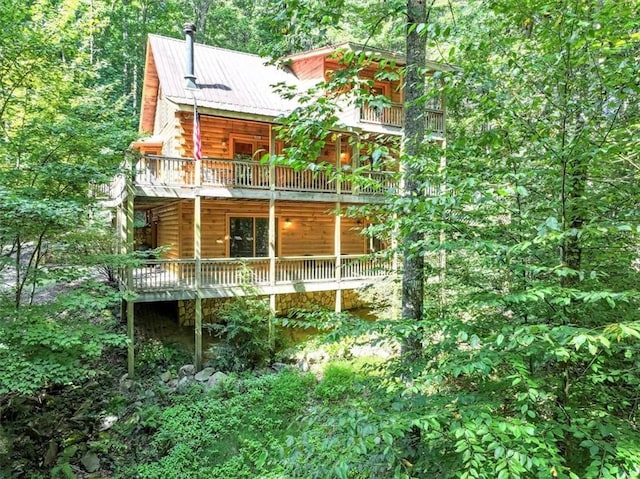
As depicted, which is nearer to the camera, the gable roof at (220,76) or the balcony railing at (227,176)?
the balcony railing at (227,176)

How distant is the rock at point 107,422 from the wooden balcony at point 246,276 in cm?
288

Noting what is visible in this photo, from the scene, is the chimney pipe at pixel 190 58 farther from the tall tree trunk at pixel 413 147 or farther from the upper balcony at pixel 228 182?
the tall tree trunk at pixel 413 147

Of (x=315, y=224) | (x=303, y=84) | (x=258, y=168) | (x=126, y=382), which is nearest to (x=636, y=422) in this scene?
(x=126, y=382)

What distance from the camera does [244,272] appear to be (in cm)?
1072

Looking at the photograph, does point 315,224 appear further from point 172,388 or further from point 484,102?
point 484,102

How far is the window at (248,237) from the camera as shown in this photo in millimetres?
13523

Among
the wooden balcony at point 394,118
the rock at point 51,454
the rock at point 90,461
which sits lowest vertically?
the rock at point 90,461

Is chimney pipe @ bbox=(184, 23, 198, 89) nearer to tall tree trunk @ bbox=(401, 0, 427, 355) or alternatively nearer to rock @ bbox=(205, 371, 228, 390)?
rock @ bbox=(205, 371, 228, 390)

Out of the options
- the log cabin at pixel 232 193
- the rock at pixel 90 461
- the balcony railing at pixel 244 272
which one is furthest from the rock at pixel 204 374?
the rock at pixel 90 461

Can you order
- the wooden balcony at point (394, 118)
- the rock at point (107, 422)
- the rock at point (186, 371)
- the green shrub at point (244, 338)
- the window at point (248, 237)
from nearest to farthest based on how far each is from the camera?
the rock at point (107, 422), the rock at point (186, 371), the green shrub at point (244, 338), the wooden balcony at point (394, 118), the window at point (248, 237)

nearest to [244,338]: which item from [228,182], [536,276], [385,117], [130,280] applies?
[130,280]

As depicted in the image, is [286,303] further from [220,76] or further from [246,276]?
[220,76]

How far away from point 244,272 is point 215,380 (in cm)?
309

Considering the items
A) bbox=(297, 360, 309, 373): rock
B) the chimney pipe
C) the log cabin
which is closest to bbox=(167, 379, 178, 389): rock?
the log cabin
